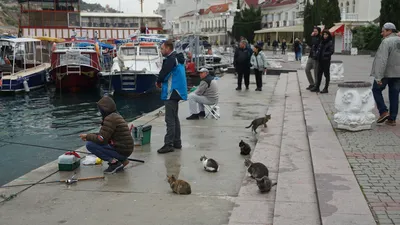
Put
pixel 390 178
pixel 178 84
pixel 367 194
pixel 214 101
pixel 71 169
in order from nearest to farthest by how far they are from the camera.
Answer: pixel 367 194
pixel 390 178
pixel 71 169
pixel 178 84
pixel 214 101

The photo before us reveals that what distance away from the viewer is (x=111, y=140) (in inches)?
277

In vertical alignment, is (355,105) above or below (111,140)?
above

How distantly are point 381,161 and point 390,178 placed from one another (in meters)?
0.79

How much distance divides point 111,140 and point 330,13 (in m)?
51.3

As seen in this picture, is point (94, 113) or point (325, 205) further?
point (94, 113)

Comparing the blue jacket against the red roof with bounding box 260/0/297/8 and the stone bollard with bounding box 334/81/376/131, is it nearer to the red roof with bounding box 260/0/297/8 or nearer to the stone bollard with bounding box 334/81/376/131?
the stone bollard with bounding box 334/81/376/131

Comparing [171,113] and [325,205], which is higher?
[171,113]

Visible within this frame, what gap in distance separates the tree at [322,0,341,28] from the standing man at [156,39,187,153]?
49083 millimetres

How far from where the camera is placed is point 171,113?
820 centimetres

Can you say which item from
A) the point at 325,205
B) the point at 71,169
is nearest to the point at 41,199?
the point at 71,169

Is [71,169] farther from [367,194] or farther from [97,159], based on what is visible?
[367,194]

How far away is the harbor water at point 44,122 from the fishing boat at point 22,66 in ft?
1.95

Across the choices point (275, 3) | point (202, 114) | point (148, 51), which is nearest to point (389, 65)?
point (202, 114)

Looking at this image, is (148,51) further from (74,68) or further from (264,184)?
(264,184)
